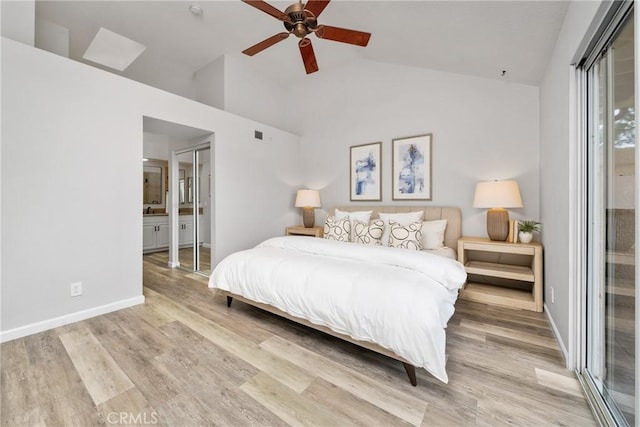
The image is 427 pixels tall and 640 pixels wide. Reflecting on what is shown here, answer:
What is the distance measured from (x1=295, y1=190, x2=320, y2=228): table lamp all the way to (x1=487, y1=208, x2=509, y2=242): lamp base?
2531mm

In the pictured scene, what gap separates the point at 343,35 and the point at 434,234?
2.41 m

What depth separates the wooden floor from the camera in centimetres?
131

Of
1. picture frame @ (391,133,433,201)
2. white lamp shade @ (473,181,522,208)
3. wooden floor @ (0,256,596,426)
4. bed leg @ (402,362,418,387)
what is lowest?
wooden floor @ (0,256,596,426)

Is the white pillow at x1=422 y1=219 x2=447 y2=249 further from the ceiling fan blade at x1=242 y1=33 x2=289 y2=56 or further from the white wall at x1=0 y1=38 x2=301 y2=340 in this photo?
the white wall at x1=0 y1=38 x2=301 y2=340

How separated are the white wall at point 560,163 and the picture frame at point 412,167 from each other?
132 cm

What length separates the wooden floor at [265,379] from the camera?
4.29ft

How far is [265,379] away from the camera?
Result: 5.18 ft

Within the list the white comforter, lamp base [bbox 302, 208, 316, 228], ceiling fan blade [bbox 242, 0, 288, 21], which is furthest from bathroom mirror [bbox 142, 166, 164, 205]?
ceiling fan blade [bbox 242, 0, 288, 21]


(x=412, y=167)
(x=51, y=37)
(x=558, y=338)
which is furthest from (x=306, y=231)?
(x=51, y=37)

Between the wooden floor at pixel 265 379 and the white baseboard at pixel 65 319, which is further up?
the white baseboard at pixel 65 319

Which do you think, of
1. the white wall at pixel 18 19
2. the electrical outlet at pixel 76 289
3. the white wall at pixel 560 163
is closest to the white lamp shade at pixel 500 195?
the white wall at pixel 560 163

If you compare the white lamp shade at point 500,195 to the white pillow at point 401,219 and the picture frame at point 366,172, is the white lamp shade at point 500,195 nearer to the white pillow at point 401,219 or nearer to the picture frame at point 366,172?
the white pillow at point 401,219

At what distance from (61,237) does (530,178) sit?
191 inches

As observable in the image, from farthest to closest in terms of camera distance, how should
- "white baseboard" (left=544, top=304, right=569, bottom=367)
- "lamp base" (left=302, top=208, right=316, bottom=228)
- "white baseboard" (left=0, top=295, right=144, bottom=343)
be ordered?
"lamp base" (left=302, top=208, right=316, bottom=228) → "white baseboard" (left=0, top=295, right=144, bottom=343) → "white baseboard" (left=544, top=304, right=569, bottom=367)
